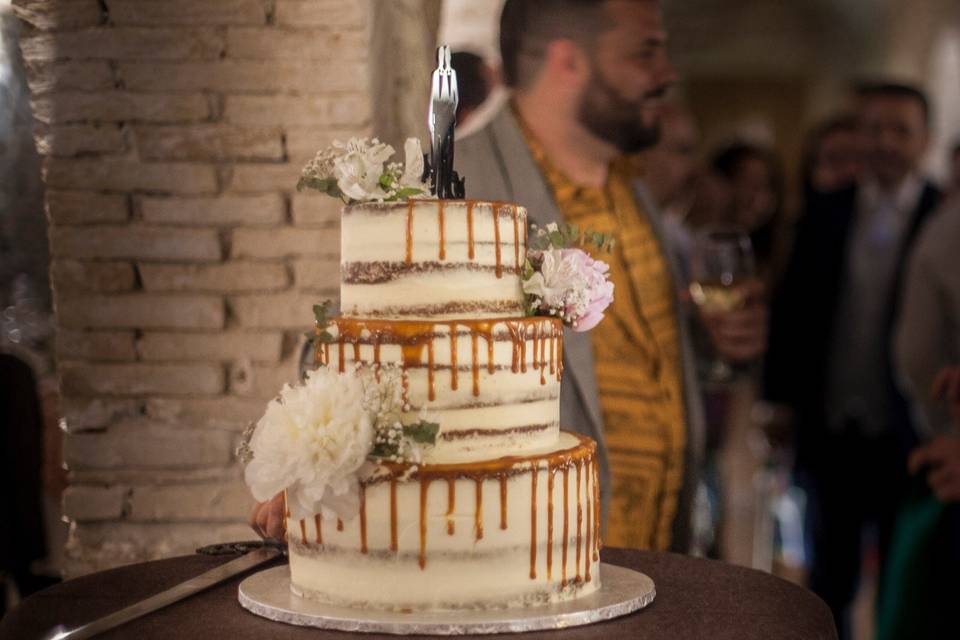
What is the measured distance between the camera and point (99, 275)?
342cm

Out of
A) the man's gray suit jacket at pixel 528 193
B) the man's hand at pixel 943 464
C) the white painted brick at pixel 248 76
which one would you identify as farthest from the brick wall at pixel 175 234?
the man's hand at pixel 943 464

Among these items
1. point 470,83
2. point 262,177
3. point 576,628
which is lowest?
point 576,628

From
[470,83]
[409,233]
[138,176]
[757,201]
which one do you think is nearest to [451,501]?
[409,233]

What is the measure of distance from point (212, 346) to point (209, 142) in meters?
0.49

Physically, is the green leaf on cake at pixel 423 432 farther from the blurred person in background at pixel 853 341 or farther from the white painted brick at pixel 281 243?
the blurred person in background at pixel 853 341

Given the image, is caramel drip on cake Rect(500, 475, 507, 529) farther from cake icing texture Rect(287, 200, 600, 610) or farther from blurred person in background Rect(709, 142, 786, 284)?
blurred person in background Rect(709, 142, 786, 284)

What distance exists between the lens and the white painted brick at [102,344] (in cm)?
343

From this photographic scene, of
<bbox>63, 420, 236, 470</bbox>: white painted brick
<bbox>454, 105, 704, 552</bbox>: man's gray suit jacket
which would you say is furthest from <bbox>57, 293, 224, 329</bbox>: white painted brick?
<bbox>454, 105, 704, 552</bbox>: man's gray suit jacket

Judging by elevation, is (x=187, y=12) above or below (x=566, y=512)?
above

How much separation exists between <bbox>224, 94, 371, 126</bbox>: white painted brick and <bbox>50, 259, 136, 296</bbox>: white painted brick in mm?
450

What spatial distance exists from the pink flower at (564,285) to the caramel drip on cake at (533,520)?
0.27 meters

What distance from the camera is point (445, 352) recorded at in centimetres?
202

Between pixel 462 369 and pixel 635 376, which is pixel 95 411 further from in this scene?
pixel 462 369

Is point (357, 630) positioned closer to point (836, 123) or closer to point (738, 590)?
point (738, 590)
